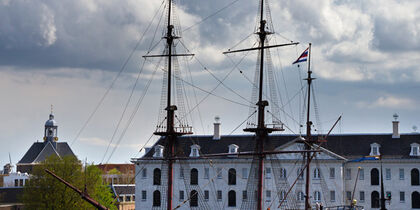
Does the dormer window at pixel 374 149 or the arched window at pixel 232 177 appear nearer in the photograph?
the dormer window at pixel 374 149

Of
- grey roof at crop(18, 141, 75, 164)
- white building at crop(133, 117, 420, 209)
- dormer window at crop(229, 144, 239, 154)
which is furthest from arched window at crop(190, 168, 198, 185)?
grey roof at crop(18, 141, 75, 164)

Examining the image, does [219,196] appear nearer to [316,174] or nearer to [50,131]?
[316,174]

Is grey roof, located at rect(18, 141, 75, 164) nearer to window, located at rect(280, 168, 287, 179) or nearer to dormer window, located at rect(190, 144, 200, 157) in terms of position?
dormer window, located at rect(190, 144, 200, 157)

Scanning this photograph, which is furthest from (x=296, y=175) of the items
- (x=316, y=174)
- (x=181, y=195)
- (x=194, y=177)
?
(x=181, y=195)

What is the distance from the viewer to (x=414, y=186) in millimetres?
96812

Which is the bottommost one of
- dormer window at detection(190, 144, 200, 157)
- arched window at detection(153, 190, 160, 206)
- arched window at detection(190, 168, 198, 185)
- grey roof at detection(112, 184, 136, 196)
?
arched window at detection(153, 190, 160, 206)

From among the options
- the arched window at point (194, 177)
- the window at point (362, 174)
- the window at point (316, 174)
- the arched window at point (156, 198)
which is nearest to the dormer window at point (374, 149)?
the window at point (362, 174)

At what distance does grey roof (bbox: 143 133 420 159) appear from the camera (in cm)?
9900

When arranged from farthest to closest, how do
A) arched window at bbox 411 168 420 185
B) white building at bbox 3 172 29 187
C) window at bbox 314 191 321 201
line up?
white building at bbox 3 172 29 187
window at bbox 314 191 321 201
arched window at bbox 411 168 420 185

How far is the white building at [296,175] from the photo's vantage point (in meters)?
97.2

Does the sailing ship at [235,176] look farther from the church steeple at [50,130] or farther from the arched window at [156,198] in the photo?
the church steeple at [50,130]

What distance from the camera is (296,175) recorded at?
328ft

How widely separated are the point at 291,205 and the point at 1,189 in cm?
5384

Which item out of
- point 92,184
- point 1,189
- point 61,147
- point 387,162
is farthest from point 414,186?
point 61,147
